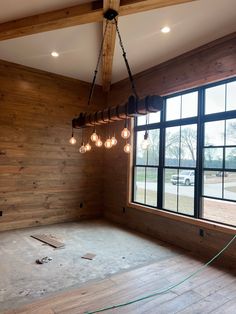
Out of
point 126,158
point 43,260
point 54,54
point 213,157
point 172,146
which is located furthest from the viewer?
point 126,158

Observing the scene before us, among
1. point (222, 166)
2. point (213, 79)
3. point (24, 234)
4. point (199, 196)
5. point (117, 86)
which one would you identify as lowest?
point (24, 234)

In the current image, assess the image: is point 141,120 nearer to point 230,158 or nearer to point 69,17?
point 230,158

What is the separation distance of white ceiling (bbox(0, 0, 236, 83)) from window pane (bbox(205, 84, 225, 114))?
0.77 metres

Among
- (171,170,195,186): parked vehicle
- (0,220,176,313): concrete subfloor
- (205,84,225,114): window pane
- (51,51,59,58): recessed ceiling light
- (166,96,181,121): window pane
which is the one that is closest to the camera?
(0,220,176,313): concrete subfloor

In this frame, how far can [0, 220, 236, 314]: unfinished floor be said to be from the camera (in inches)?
94.4

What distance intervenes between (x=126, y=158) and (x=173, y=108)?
158 cm

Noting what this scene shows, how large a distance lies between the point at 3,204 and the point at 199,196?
12.5 feet

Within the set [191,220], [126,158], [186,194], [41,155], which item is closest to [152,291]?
[191,220]

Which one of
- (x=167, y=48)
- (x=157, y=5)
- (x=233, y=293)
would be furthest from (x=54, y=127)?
(x=233, y=293)

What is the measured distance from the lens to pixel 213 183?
373cm

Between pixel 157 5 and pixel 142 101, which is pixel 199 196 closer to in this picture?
pixel 142 101

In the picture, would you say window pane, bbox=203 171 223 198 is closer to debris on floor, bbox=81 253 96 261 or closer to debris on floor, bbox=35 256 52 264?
debris on floor, bbox=81 253 96 261

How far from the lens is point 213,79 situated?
369 cm

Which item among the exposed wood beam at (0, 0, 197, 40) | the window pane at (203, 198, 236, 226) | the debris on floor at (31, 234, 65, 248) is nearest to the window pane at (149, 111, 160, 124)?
the window pane at (203, 198, 236, 226)
